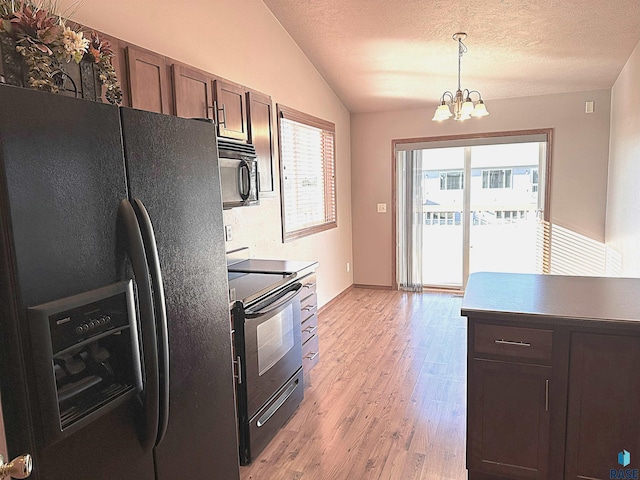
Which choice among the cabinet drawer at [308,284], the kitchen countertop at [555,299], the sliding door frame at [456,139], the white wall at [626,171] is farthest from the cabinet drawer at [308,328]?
the sliding door frame at [456,139]

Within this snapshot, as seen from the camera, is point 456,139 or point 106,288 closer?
point 106,288

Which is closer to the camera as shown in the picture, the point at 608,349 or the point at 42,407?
the point at 42,407

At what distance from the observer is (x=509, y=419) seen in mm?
→ 1928

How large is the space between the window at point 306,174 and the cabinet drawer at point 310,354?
43.8 inches

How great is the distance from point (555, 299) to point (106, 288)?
189 centimetres

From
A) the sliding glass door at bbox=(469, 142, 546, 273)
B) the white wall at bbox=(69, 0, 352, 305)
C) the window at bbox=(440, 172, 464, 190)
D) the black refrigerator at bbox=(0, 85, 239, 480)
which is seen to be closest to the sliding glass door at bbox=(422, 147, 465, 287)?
the window at bbox=(440, 172, 464, 190)

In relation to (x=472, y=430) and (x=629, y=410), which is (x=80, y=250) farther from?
(x=629, y=410)

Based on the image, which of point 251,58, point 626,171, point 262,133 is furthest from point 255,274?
point 626,171

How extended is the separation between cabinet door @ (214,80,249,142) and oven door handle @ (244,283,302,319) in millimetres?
1046

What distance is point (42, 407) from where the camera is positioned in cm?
99

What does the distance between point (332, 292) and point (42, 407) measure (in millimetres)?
4530

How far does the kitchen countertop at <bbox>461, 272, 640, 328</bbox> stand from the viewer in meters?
Answer: 1.78

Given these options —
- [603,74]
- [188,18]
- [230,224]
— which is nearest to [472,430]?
[230,224]

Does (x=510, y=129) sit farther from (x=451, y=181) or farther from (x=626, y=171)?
(x=626, y=171)
